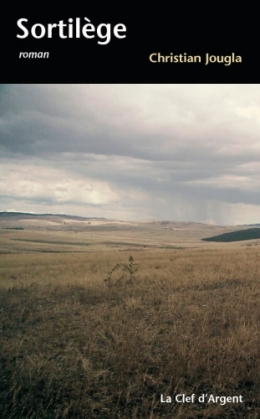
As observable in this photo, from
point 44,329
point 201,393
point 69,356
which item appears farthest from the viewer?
point 44,329

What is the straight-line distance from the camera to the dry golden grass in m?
3.50

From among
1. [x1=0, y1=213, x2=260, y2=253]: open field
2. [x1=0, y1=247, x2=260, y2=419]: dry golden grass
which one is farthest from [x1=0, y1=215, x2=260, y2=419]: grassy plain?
[x1=0, y1=213, x2=260, y2=253]: open field

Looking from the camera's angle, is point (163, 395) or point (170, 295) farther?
A: point (170, 295)

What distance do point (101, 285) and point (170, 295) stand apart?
2704 mm

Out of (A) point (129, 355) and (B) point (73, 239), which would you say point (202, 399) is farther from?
(B) point (73, 239)

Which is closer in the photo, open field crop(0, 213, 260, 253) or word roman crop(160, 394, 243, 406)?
word roman crop(160, 394, 243, 406)

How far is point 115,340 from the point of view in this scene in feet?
17.2

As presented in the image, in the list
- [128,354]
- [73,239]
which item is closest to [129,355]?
[128,354]

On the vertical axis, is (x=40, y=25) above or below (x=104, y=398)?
above

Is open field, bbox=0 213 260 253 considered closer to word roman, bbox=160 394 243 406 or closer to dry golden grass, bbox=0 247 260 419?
dry golden grass, bbox=0 247 260 419

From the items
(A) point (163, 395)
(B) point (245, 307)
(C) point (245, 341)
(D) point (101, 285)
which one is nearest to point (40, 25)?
(A) point (163, 395)

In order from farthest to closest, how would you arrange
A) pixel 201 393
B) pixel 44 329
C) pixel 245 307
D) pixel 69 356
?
pixel 245 307 → pixel 44 329 → pixel 69 356 → pixel 201 393

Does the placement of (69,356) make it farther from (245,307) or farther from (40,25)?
(40,25)

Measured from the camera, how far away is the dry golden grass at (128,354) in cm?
350
